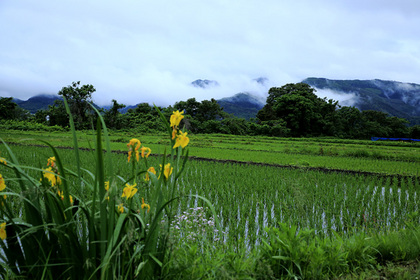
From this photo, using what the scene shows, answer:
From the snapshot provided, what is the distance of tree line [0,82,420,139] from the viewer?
30.5 m

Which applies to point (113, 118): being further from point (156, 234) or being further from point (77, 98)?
point (156, 234)

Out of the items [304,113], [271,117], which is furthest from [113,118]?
[304,113]

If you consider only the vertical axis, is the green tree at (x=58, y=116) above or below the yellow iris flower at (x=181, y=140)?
above

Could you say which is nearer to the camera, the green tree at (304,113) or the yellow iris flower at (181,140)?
the yellow iris flower at (181,140)

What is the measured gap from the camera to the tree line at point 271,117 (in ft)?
100.0

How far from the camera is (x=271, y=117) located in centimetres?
3669

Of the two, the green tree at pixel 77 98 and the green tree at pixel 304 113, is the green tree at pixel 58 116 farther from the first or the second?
the green tree at pixel 304 113

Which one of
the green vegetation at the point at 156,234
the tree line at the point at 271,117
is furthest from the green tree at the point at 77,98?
the green vegetation at the point at 156,234

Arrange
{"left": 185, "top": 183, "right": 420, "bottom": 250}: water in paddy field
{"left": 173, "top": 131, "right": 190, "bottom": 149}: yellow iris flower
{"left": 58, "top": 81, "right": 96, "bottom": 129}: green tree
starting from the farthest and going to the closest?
{"left": 58, "top": 81, "right": 96, "bottom": 129}: green tree → {"left": 185, "top": 183, "right": 420, "bottom": 250}: water in paddy field → {"left": 173, "top": 131, "right": 190, "bottom": 149}: yellow iris flower

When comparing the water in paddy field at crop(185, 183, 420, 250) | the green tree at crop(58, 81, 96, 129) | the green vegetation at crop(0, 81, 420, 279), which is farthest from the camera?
the green tree at crop(58, 81, 96, 129)

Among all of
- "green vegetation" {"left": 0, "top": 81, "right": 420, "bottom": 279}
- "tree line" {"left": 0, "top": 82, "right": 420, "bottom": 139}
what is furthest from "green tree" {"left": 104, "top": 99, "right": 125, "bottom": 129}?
"green vegetation" {"left": 0, "top": 81, "right": 420, "bottom": 279}

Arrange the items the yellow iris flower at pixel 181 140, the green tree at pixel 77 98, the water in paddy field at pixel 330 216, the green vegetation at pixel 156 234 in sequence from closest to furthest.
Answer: the green vegetation at pixel 156 234 < the yellow iris flower at pixel 181 140 < the water in paddy field at pixel 330 216 < the green tree at pixel 77 98

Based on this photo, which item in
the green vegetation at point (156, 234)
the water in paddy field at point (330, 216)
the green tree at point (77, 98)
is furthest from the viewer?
the green tree at point (77, 98)

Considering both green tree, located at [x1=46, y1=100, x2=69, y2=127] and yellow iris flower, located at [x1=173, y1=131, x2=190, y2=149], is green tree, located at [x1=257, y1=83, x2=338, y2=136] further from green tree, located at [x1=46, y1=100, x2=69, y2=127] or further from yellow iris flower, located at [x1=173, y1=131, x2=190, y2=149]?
yellow iris flower, located at [x1=173, y1=131, x2=190, y2=149]
